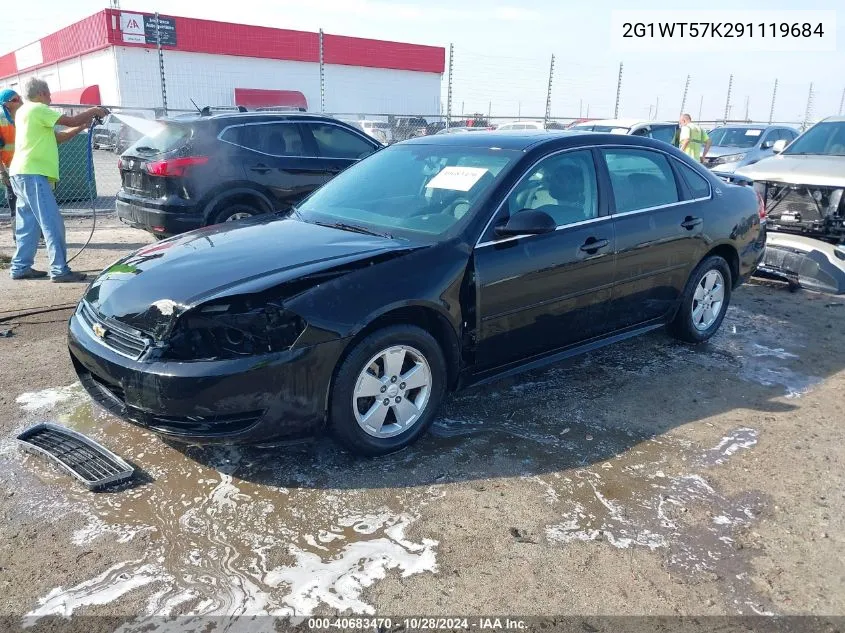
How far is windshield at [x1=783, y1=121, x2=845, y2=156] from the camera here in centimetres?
812

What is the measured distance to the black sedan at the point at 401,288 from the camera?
2.99m

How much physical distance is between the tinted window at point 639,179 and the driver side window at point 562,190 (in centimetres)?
21

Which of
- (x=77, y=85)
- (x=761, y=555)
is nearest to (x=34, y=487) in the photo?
(x=761, y=555)

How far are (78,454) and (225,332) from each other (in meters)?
1.13

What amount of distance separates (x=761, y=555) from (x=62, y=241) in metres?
6.73

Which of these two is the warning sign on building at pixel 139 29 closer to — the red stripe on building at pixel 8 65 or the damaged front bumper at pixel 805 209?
the red stripe on building at pixel 8 65

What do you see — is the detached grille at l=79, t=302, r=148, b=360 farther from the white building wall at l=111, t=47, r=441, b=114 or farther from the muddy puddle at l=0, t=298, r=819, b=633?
the white building wall at l=111, t=47, r=441, b=114

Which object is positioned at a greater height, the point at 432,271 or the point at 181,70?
the point at 181,70

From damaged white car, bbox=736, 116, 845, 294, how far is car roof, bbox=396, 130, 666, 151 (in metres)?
3.21

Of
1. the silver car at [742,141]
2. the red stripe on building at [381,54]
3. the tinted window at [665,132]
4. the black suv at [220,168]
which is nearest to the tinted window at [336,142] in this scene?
the black suv at [220,168]

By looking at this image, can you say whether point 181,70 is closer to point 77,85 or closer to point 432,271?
point 77,85

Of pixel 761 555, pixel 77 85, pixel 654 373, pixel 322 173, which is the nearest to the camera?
pixel 761 555

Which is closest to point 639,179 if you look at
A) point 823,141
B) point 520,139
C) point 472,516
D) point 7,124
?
point 520,139

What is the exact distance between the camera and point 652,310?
4.79 meters
